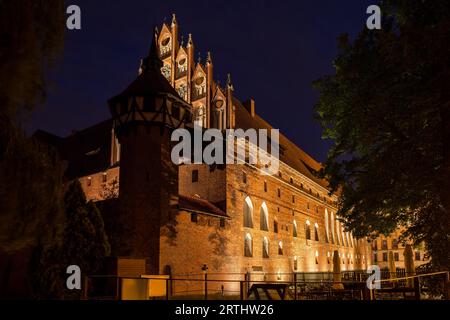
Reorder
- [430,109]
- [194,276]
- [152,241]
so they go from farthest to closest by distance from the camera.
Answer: [194,276]
[152,241]
[430,109]

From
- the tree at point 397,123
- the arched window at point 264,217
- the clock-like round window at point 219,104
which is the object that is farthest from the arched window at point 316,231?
the tree at point 397,123

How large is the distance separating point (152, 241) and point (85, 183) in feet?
43.9

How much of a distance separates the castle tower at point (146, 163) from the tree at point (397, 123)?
8.82 meters

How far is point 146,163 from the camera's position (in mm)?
22094

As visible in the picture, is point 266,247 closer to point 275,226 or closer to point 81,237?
point 275,226

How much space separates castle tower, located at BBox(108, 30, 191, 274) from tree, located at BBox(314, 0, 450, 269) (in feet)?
28.9

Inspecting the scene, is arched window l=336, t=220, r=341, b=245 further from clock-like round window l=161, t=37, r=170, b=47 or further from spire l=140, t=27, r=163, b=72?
spire l=140, t=27, r=163, b=72

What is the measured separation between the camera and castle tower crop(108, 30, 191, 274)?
69.8 ft

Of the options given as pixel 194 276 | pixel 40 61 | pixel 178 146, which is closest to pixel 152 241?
pixel 194 276

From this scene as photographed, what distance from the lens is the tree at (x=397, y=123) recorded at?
1266 cm

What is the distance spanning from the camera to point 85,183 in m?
32.8

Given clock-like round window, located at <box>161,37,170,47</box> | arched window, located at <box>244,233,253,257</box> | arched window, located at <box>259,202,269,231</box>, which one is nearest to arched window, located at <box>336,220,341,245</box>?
arched window, located at <box>259,202,269,231</box>
